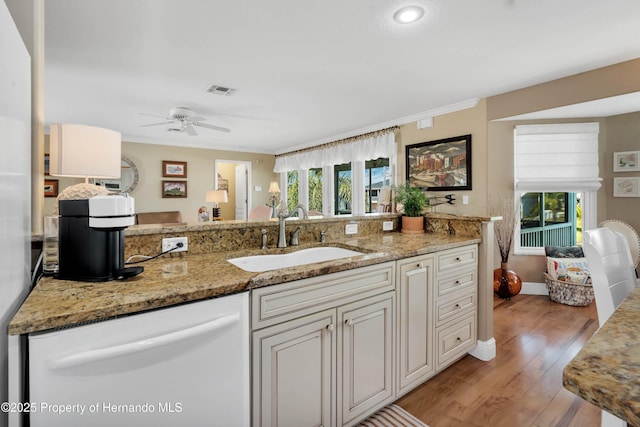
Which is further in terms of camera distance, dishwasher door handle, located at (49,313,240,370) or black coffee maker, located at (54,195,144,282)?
black coffee maker, located at (54,195,144,282)

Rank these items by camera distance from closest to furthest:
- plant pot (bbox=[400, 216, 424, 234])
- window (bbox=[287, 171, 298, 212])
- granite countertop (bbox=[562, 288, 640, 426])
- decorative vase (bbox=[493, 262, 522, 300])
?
granite countertop (bbox=[562, 288, 640, 426]) < plant pot (bbox=[400, 216, 424, 234]) < decorative vase (bbox=[493, 262, 522, 300]) < window (bbox=[287, 171, 298, 212])

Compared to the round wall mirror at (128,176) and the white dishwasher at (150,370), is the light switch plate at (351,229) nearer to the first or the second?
the white dishwasher at (150,370)

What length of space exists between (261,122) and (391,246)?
Answer: 12.0ft

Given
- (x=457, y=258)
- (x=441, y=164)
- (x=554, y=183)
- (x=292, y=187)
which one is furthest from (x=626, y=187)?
(x=292, y=187)

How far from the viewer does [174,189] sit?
6379mm

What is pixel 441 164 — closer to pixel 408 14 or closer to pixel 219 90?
pixel 408 14

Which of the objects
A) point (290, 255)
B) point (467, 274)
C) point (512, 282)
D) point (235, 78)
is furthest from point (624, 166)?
point (235, 78)

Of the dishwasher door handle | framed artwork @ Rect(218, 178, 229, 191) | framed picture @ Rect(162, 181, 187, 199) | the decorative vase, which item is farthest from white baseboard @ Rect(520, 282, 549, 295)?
framed artwork @ Rect(218, 178, 229, 191)

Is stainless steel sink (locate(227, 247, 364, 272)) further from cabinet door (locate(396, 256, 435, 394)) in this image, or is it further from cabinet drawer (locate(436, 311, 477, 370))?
cabinet drawer (locate(436, 311, 477, 370))

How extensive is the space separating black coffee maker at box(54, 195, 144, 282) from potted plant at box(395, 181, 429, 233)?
208 cm

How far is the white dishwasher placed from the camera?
81cm

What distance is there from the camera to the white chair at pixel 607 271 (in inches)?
47.6

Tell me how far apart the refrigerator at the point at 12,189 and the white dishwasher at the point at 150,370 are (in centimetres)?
7

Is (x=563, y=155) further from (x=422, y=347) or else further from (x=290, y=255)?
(x=290, y=255)
